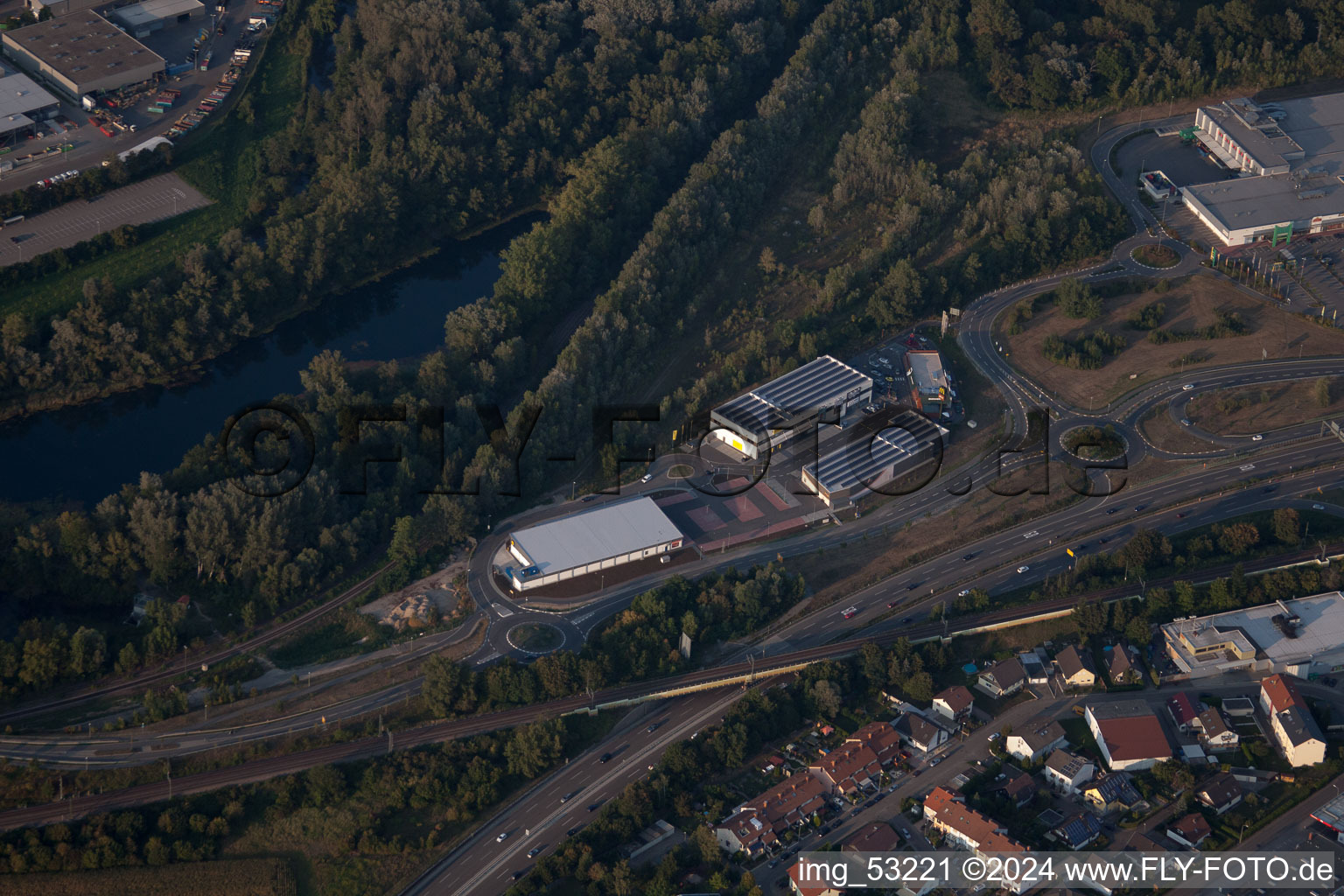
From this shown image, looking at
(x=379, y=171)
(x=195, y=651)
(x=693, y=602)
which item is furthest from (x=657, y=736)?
(x=379, y=171)

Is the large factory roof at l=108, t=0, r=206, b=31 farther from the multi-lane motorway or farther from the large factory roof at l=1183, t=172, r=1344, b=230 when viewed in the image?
the large factory roof at l=1183, t=172, r=1344, b=230

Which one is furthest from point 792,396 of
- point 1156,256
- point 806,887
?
point 806,887

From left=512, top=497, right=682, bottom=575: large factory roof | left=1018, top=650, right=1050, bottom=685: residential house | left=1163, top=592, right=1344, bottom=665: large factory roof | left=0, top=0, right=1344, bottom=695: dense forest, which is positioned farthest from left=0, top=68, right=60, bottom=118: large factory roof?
left=1163, top=592, right=1344, bottom=665: large factory roof

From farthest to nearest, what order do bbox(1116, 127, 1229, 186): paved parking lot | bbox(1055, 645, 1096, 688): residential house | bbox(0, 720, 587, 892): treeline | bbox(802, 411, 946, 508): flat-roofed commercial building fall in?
bbox(1116, 127, 1229, 186): paved parking lot, bbox(802, 411, 946, 508): flat-roofed commercial building, bbox(1055, 645, 1096, 688): residential house, bbox(0, 720, 587, 892): treeline

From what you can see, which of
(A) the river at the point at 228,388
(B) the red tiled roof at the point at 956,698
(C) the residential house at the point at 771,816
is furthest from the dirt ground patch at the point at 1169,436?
(A) the river at the point at 228,388

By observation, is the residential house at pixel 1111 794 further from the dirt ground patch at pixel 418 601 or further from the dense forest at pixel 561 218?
the dirt ground patch at pixel 418 601

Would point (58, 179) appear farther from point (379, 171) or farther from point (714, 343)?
point (714, 343)
